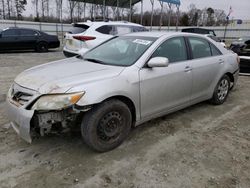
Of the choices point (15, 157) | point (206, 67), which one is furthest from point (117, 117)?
point (206, 67)

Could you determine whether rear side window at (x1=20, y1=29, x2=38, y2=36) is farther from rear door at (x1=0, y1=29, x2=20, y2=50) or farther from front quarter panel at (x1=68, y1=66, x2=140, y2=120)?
front quarter panel at (x1=68, y1=66, x2=140, y2=120)

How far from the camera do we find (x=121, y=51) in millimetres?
3773

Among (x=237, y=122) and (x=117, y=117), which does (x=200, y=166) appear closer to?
(x=117, y=117)

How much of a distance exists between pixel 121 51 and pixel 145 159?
172 centimetres

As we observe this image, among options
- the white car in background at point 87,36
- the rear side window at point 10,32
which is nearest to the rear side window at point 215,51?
the white car in background at point 87,36

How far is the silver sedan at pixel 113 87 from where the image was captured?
268 cm

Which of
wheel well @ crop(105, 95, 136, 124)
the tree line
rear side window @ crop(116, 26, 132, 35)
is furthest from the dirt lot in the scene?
the tree line

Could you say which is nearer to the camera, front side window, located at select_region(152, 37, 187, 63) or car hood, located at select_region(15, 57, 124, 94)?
car hood, located at select_region(15, 57, 124, 94)

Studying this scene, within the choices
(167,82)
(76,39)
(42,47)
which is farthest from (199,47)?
(42,47)

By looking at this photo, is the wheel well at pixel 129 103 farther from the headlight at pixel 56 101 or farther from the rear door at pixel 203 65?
the rear door at pixel 203 65

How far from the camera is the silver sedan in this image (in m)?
2.68

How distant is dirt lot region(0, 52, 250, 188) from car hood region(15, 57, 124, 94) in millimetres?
885

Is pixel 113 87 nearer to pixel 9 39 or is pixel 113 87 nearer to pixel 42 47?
pixel 9 39

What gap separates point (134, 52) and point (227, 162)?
6.39ft
